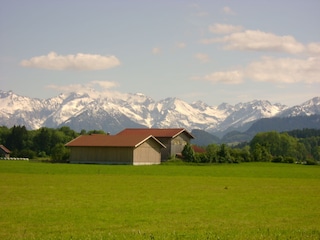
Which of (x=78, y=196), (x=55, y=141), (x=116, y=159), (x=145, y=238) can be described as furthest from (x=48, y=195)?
(x=55, y=141)

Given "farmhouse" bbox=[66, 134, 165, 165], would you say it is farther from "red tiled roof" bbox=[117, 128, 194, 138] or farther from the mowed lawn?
the mowed lawn

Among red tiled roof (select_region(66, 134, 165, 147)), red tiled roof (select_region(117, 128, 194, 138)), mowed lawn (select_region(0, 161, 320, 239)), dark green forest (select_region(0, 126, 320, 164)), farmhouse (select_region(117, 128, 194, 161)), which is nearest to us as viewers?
mowed lawn (select_region(0, 161, 320, 239))

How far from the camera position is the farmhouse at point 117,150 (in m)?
81.3

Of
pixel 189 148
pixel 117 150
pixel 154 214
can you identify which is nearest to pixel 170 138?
pixel 189 148

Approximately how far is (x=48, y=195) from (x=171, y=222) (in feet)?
32.1

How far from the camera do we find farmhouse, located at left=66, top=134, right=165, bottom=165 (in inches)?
3201

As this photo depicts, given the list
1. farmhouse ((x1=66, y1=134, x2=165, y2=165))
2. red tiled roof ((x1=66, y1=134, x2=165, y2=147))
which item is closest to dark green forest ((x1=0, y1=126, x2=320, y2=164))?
red tiled roof ((x1=66, y1=134, x2=165, y2=147))

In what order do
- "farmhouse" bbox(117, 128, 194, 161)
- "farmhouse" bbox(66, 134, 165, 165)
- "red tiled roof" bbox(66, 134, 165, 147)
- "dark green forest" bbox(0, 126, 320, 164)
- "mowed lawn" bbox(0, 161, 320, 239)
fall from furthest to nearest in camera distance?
"farmhouse" bbox(117, 128, 194, 161)
"dark green forest" bbox(0, 126, 320, 164)
"red tiled roof" bbox(66, 134, 165, 147)
"farmhouse" bbox(66, 134, 165, 165)
"mowed lawn" bbox(0, 161, 320, 239)

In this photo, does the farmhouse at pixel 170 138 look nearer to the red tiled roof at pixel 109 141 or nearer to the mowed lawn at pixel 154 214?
the red tiled roof at pixel 109 141

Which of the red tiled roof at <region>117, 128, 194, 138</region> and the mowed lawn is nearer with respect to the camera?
the mowed lawn

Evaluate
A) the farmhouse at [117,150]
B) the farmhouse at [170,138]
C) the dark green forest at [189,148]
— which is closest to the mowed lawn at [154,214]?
the farmhouse at [117,150]

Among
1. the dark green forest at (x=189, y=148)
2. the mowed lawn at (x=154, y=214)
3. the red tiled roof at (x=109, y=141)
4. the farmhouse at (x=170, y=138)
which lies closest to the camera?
the mowed lawn at (x=154, y=214)

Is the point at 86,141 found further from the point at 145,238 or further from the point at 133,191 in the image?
the point at 145,238

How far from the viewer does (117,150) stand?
269 feet
